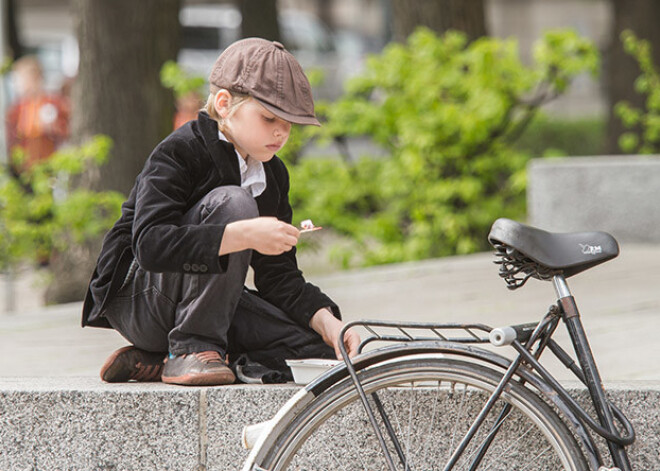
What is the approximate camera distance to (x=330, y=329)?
3.18 m

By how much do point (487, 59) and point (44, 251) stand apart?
3.36 metres

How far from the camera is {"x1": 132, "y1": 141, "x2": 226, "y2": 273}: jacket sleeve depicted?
9.26ft

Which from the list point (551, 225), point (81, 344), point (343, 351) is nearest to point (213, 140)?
point (343, 351)

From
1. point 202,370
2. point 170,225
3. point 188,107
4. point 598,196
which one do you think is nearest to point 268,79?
point 170,225

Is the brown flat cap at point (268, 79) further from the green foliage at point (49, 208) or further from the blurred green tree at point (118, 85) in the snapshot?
the blurred green tree at point (118, 85)

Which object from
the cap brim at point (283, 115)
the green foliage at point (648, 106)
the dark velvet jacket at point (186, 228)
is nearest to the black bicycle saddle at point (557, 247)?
the cap brim at point (283, 115)

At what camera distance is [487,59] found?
7660 millimetres

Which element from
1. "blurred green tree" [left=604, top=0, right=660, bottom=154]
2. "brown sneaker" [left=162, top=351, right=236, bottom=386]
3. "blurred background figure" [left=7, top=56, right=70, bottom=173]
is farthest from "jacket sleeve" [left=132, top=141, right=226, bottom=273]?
"blurred green tree" [left=604, top=0, right=660, bottom=154]

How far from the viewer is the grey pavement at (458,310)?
4.21 metres

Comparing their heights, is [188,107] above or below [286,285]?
below

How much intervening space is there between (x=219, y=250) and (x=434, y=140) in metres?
4.92

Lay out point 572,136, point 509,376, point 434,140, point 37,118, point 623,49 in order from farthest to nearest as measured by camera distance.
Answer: point 572,136 < point 623,49 < point 37,118 < point 434,140 < point 509,376

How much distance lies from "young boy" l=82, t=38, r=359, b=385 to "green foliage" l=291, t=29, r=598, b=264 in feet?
13.7

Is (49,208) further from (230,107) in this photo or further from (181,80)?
(230,107)
